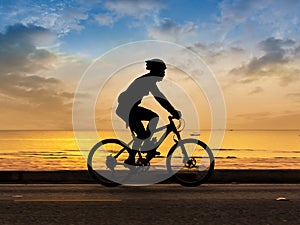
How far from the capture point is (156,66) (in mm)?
9328

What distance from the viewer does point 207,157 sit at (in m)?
9.84

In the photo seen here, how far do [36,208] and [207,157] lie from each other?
180 inches

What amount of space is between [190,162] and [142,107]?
164 cm

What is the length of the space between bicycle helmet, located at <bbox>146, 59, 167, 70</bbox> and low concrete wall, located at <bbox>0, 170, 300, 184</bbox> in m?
2.63

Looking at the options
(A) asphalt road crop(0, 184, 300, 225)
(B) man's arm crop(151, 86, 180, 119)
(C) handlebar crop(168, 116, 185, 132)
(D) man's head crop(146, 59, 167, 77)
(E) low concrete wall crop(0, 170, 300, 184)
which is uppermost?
(D) man's head crop(146, 59, 167, 77)

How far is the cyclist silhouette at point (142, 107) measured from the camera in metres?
9.27

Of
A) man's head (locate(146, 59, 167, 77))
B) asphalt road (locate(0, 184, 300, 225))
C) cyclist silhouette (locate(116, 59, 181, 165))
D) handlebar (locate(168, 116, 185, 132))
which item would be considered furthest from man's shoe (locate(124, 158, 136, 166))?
man's head (locate(146, 59, 167, 77))

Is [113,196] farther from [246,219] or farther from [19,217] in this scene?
[246,219]

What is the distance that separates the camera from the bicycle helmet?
933 cm

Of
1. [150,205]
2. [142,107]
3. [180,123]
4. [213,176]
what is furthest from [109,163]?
[150,205]

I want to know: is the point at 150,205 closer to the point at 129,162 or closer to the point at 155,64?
the point at 129,162

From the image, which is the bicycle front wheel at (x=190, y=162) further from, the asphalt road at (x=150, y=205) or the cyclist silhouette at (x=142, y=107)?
the asphalt road at (x=150, y=205)

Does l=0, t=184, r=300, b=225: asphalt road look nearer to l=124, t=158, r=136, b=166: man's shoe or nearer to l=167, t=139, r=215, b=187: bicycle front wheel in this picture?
l=167, t=139, r=215, b=187: bicycle front wheel

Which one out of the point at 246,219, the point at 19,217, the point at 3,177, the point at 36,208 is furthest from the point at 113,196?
the point at 3,177
